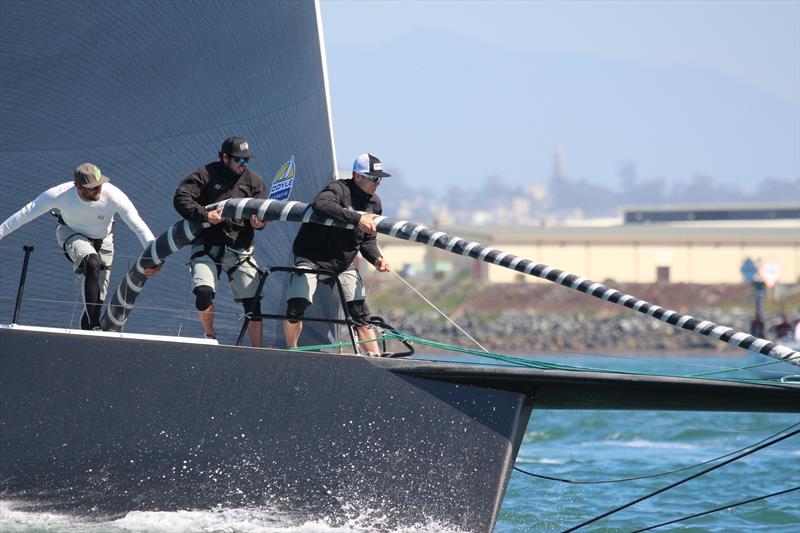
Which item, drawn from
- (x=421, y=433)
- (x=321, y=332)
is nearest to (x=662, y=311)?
(x=421, y=433)

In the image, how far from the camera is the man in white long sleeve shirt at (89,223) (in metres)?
6.22

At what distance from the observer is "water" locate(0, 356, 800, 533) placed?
221 inches

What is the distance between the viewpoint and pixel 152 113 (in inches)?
313

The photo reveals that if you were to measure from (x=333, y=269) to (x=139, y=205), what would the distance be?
1.91 m

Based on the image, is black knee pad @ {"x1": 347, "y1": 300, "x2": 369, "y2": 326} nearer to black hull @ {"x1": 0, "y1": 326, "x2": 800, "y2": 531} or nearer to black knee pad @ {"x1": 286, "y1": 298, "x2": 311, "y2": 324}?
black knee pad @ {"x1": 286, "y1": 298, "x2": 311, "y2": 324}

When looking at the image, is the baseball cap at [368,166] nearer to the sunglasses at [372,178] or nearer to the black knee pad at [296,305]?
the sunglasses at [372,178]

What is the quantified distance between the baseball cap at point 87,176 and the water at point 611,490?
1.47 meters

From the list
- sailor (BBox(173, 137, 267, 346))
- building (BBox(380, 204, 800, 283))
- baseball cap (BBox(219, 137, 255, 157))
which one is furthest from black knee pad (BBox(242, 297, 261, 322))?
building (BBox(380, 204, 800, 283))

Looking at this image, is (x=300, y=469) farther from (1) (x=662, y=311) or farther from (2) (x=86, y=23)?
(2) (x=86, y=23)

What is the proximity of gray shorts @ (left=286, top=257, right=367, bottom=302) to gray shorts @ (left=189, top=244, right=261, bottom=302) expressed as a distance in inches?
7.5

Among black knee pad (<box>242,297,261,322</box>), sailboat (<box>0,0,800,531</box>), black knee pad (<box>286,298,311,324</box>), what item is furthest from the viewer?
black knee pad (<box>286,298,311,324</box>)

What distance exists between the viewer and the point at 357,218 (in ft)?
19.1

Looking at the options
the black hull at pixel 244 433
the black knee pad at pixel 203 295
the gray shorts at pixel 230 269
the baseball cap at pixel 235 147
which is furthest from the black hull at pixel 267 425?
the baseball cap at pixel 235 147

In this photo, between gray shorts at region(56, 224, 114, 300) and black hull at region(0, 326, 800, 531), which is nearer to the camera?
black hull at region(0, 326, 800, 531)
